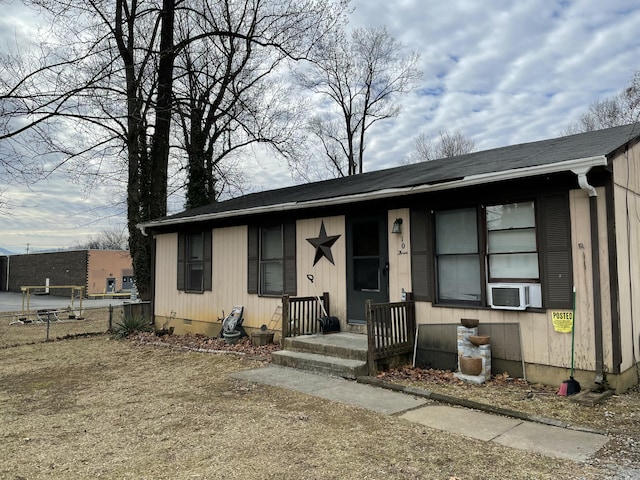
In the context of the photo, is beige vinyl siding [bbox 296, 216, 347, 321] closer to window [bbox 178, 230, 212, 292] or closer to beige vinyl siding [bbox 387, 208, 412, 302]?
beige vinyl siding [bbox 387, 208, 412, 302]

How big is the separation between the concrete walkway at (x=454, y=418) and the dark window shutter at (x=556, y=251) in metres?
1.76

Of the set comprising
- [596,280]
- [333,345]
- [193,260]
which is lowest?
[333,345]

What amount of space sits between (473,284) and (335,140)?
74.2 ft

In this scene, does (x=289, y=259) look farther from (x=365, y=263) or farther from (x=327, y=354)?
(x=327, y=354)

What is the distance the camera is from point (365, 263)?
24.6 ft

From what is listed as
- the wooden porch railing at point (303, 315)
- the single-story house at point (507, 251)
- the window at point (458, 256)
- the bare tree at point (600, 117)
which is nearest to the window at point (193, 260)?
the single-story house at point (507, 251)

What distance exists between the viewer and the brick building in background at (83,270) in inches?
1268

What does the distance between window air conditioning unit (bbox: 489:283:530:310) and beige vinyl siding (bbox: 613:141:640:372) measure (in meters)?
1.01

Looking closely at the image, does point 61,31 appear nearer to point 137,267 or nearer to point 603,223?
point 137,267

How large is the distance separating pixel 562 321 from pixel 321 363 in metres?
3.13

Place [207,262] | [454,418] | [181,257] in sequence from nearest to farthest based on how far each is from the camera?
[454,418] → [207,262] → [181,257]

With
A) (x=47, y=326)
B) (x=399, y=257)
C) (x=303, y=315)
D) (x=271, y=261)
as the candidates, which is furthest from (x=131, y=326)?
(x=399, y=257)

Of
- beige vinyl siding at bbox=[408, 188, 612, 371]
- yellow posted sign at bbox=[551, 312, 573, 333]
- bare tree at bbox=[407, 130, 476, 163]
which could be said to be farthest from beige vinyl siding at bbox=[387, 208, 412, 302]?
bare tree at bbox=[407, 130, 476, 163]

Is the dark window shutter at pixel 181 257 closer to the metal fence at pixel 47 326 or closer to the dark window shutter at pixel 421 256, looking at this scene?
the metal fence at pixel 47 326
